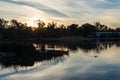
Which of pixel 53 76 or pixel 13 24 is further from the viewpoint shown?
pixel 13 24

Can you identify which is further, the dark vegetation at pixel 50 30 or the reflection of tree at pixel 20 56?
the dark vegetation at pixel 50 30

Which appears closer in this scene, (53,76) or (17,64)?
(53,76)

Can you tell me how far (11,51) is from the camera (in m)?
48.7

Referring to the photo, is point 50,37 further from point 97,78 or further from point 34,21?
point 97,78

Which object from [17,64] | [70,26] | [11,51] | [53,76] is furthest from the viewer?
[70,26]

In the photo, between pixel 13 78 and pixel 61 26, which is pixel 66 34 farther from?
pixel 13 78

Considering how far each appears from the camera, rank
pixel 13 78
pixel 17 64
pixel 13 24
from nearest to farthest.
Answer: pixel 13 78 < pixel 17 64 < pixel 13 24

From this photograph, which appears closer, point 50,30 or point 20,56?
point 20,56

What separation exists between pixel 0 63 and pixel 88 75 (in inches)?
489

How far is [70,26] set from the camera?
191 meters

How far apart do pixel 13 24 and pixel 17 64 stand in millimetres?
141345

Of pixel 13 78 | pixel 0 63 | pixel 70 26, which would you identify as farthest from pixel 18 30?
pixel 13 78

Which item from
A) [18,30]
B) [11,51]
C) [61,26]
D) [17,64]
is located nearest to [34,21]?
[61,26]

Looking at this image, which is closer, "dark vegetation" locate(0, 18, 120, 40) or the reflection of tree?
the reflection of tree
